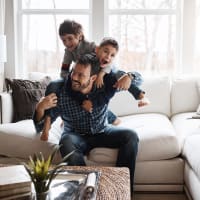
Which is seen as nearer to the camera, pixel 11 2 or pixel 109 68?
pixel 109 68

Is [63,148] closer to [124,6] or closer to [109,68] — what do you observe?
[109,68]

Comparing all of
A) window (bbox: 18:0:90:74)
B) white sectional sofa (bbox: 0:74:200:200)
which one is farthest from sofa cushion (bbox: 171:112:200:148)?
window (bbox: 18:0:90:74)

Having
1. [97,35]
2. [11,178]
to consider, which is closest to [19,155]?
[11,178]

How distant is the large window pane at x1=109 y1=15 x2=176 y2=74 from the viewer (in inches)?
148

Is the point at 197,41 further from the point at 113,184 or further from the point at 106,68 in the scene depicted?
the point at 113,184

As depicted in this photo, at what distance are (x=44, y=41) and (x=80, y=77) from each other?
167 centimetres

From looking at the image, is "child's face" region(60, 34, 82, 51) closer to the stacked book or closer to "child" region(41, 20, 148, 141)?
"child" region(41, 20, 148, 141)

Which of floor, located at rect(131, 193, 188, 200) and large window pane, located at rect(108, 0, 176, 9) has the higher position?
large window pane, located at rect(108, 0, 176, 9)

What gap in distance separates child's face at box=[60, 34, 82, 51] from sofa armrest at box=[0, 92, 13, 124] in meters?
0.83

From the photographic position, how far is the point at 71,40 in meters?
2.49

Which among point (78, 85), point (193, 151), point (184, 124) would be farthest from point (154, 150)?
point (78, 85)

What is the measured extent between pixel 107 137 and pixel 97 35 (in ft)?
5.22

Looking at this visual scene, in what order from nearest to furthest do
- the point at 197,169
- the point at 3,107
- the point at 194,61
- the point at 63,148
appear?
the point at 197,169
the point at 63,148
the point at 3,107
the point at 194,61

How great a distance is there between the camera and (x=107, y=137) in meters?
2.46
